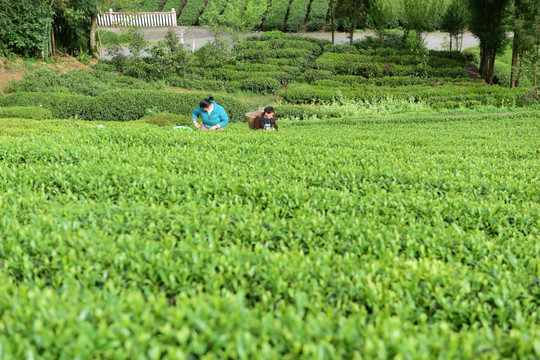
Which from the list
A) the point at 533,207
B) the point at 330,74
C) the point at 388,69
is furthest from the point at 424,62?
the point at 533,207

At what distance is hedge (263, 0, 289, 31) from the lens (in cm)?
4129

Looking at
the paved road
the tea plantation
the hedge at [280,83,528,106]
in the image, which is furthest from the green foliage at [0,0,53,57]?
the tea plantation

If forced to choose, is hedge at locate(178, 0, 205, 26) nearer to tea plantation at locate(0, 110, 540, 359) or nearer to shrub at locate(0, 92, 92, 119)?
shrub at locate(0, 92, 92, 119)

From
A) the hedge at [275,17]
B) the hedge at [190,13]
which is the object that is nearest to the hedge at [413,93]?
the hedge at [275,17]

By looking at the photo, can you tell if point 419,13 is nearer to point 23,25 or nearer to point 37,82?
point 37,82

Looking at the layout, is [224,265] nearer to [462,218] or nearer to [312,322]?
[312,322]

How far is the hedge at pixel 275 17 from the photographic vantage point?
41291 mm

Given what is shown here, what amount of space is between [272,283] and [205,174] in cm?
328

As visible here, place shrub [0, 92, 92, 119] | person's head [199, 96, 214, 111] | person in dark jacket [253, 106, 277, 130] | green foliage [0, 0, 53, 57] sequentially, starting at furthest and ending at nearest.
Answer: green foliage [0, 0, 53, 57] → shrub [0, 92, 92, 119] → person in dark jacket [253, 106, 277, 130] → person's head [199, 96, 214, 111]

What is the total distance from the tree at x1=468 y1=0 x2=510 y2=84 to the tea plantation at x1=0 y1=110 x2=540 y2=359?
21.1 meters

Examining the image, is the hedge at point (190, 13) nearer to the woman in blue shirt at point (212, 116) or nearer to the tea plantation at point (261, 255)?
the woman in blue shirt at point (212, 116)

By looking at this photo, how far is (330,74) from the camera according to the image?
2798cm

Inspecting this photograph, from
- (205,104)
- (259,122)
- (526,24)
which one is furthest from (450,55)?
(205,104)

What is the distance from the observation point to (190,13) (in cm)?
4353
